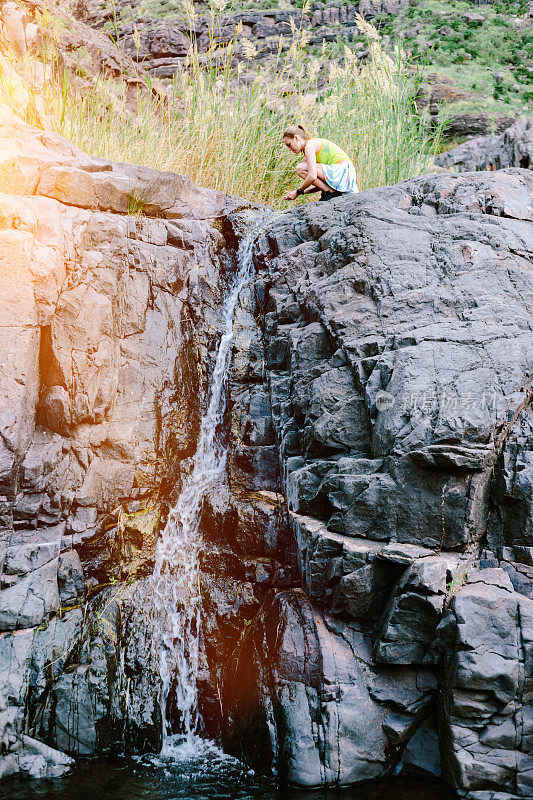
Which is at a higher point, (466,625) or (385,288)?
(385,288)

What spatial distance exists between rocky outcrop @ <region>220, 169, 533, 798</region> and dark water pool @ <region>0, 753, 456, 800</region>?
9cm

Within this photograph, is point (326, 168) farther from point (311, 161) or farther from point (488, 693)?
point (488, 693)

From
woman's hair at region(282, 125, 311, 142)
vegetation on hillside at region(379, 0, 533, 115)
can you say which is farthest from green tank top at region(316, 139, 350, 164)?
vegetation on hillside at region(379, 0, 533, 115)

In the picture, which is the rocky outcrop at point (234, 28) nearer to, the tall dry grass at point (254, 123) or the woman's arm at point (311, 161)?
the tall dry grass at point (254, 123)

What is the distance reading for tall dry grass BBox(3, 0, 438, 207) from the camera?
5742 millimetres

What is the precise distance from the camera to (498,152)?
9.20m

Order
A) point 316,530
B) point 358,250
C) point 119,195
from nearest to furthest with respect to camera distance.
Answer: point 316,530 < point 358,250 < point 119,195

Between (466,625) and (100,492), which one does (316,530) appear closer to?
(466,625)

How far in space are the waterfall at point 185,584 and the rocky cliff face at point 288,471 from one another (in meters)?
0.08

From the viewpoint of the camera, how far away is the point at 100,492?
153 inches

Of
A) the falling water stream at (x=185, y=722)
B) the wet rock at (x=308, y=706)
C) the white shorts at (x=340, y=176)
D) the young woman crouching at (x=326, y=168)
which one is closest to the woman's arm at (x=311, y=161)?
the young woman crouching at (x=326, y=168)

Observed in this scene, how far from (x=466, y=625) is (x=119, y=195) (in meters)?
4.07

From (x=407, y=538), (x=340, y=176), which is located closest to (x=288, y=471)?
(x=407, y=538)

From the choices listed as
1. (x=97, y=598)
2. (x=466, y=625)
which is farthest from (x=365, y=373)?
(x=97, y=598)
